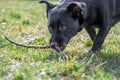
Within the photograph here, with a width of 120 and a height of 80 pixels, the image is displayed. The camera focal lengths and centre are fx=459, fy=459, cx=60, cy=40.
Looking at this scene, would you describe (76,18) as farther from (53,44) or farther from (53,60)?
(53,60)

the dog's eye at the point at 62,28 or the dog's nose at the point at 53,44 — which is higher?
the dog's eye at the point at 62,28

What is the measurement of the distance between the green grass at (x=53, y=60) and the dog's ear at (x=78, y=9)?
24.3 inches

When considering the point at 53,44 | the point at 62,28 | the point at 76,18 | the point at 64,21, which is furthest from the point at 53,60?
the point at 76,18

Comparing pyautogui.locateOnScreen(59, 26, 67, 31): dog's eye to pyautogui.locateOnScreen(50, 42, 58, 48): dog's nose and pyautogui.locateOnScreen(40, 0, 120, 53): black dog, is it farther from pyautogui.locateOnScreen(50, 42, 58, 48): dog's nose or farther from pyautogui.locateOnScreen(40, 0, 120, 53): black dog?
pyautogui.locateOnScreen(50, 42, 58, 48): dog's nose

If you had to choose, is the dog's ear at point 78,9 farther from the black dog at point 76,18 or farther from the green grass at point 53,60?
the green grass at point 53,60

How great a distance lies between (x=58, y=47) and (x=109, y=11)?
3.88ft

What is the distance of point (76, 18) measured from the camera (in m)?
6.82

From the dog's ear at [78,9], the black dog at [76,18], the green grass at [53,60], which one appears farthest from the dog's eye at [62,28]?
the green grass at [53,60]

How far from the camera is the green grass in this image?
17.6 feet

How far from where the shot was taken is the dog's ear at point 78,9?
659 centimetres

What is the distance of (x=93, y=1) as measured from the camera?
7129 millimetres

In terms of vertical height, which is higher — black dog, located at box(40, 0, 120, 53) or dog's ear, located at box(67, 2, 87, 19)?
dog's ear, located at box(67, 2, 87, 19)

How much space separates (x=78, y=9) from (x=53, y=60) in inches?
33.3

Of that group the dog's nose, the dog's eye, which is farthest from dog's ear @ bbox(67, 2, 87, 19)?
the dog's nose
